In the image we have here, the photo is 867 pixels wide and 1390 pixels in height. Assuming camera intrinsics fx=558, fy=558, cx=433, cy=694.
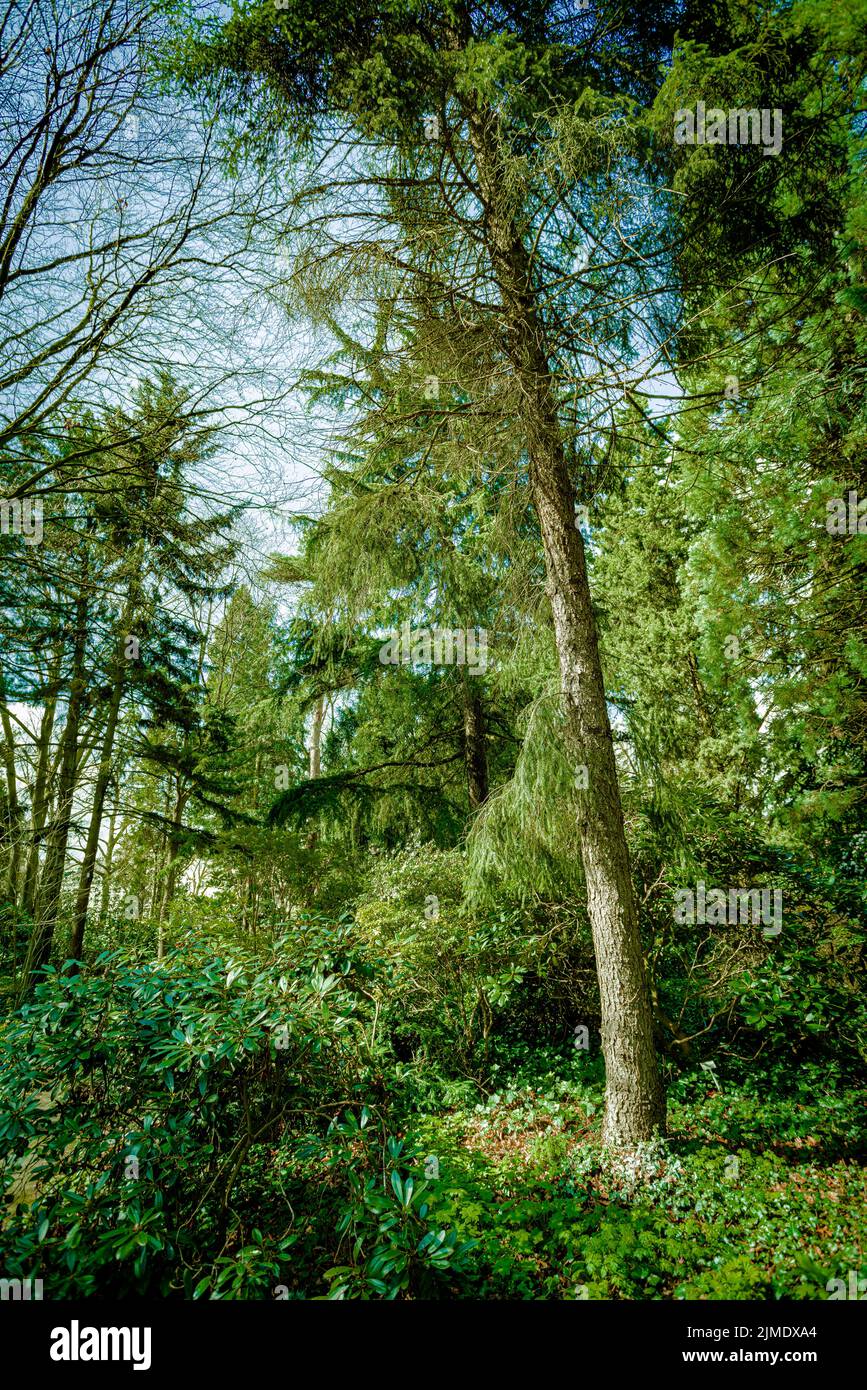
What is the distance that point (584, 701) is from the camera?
4.10m

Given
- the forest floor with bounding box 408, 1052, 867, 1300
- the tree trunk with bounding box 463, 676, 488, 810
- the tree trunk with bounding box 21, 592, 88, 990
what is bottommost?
the forest floor with bounding box 408, 1052, 867, 1300

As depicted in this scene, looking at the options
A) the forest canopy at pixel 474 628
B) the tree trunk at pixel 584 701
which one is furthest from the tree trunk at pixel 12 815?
the tree trunk at pixel 584 701

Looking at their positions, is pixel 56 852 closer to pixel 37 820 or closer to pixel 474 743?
pixel 37 820

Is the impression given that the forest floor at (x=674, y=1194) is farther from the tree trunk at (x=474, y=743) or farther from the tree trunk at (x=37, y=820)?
the tree trunk at (x=37, y=820)

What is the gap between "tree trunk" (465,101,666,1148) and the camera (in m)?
3.73

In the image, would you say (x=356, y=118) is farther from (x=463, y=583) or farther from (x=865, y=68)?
(x=463, y=583)

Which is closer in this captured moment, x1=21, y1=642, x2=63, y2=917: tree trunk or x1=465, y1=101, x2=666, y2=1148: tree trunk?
x1=465, y1=101, x2=666, y2=1148: tree trunk

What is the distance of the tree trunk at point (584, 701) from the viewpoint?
3732 millimetres

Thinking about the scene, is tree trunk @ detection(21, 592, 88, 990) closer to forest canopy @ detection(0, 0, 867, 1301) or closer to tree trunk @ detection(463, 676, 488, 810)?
forest canopy @ detection(0, 0, 867, 1301)

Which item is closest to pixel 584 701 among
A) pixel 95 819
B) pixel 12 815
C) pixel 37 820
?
pixel 12 815

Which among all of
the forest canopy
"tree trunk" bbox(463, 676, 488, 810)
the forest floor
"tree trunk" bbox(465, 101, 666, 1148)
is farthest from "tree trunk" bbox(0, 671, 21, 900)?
"tree trunk" bbox(463, 676, 488, 810)

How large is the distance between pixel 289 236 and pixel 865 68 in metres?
4.25

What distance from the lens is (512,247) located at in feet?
14.0
